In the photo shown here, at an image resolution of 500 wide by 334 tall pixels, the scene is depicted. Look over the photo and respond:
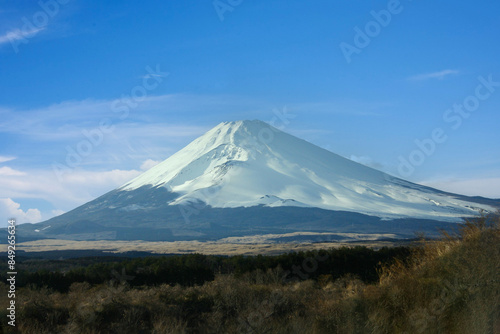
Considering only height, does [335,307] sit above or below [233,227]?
below

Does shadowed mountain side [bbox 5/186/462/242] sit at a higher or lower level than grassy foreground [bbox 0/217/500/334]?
higher

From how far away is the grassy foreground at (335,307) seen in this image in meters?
13.1

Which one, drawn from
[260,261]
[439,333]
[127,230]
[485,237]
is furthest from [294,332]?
[127,230]

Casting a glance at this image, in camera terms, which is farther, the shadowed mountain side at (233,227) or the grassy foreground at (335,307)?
the shadowed mountain side at (233,227)

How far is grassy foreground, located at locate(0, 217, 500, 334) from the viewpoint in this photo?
1306 centimetres

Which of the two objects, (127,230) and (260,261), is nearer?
(260,261)

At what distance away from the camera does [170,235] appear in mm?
169750

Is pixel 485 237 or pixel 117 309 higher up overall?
pixel 485 237

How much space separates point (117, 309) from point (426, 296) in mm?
7548

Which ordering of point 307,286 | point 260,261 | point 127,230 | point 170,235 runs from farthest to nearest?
point 127,230 < point 170,235 < point 260,261 < point 307,286

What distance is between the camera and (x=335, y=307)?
14.3m

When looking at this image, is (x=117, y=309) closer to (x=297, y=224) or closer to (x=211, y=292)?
(x=211, y=292)

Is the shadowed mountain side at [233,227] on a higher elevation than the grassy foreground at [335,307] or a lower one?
higher

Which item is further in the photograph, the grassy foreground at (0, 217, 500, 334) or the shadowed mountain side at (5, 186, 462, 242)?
the shadowed mountain side at (5, 186, 462, 242)
